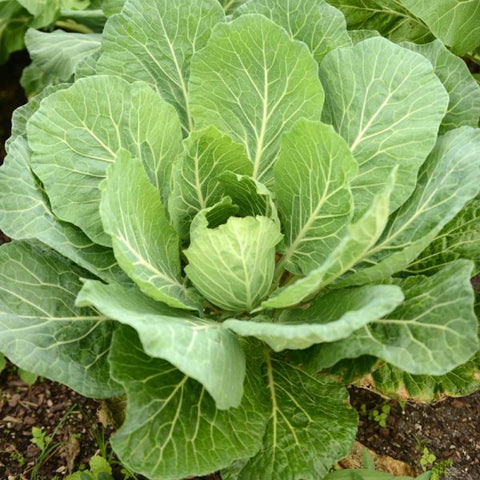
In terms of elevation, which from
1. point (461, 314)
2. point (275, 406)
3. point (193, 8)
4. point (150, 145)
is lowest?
point (275, 406)

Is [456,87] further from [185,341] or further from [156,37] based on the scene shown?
[185,341]

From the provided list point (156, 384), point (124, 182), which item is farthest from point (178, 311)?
point (124, 182)

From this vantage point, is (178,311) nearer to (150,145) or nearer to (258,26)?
(150,145)

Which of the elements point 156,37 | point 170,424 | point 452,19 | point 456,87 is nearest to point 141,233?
point 170,424

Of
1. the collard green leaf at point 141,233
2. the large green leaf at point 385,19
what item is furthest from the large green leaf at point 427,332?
the large green leaf at point 385,19

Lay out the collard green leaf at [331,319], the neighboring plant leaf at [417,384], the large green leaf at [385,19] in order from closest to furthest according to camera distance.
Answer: the collard green leaf at [331,319], the neighboring plant leaf at [417,384], the large green leaf at [385,19]

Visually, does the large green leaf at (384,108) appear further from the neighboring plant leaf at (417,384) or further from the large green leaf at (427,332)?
the neighboring plant leaf at (417,384)

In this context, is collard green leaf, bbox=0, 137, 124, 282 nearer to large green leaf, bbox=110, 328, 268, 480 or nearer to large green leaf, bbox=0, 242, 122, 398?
large green leaf, bbox=0, 242, 122, 398
